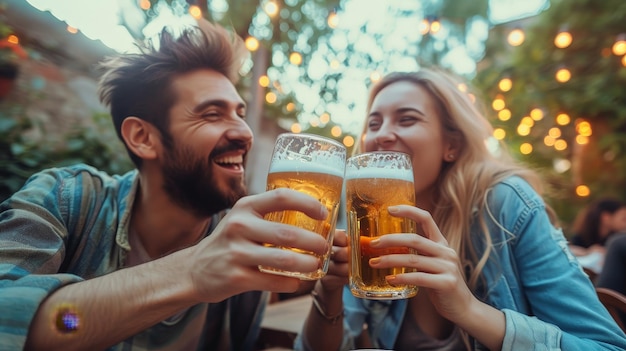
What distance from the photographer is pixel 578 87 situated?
227 inches

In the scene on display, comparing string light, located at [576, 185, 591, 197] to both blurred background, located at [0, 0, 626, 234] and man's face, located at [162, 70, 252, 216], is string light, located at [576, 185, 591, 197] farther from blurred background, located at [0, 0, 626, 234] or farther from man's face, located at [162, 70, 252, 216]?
man's face, located at [162, 70, 252, 216]

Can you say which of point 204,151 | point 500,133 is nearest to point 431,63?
point 500,133

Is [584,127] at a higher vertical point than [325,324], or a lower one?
higher

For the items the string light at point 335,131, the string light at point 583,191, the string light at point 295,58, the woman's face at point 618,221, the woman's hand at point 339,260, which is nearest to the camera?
the woman's hand at point 339,260

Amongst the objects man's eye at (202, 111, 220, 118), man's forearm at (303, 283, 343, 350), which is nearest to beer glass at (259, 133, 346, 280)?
man's forearm at (303, 283, 343, 350)

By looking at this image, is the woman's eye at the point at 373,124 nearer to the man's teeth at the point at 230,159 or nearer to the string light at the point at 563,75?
the man's teeth at the point at 230,159

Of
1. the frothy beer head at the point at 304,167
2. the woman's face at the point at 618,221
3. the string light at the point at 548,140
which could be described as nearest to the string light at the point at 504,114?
the string light at the point at 548,140

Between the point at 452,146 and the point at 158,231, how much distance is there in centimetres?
145

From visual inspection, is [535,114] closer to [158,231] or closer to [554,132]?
[554,132]

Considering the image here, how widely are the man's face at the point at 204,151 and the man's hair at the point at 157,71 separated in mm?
72

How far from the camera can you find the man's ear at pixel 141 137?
5.39ft

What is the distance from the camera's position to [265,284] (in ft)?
2.57

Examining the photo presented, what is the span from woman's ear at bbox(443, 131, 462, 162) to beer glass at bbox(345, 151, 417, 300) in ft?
2.35

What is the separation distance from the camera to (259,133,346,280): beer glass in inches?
35.4
